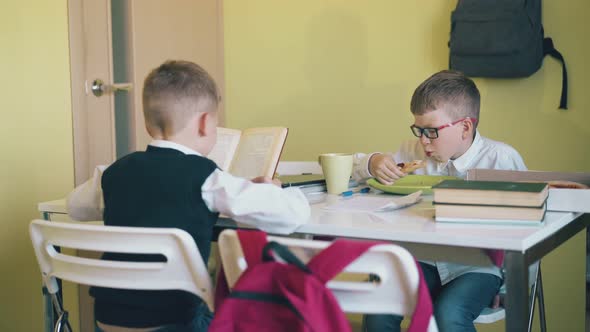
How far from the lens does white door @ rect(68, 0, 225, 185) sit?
2.71 meters

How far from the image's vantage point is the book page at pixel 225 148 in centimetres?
206

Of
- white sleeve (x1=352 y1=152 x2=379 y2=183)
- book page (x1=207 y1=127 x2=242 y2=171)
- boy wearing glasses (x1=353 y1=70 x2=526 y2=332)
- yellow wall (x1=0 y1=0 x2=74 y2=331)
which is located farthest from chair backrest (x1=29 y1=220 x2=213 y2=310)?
yellow wall (x1=0 y1=0 x2=74 y2=331)

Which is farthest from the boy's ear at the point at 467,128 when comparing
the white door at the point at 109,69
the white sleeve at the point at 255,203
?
the white door at the point at 109,69

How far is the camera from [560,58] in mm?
2658

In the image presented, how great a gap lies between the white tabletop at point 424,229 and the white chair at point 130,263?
270 mm

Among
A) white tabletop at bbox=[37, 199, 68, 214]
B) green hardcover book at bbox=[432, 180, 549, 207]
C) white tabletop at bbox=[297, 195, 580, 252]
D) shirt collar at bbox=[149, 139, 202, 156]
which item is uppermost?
shirt collar at bbox=[149, 139, 202, 156]

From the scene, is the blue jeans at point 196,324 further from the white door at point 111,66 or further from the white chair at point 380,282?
the white door at point 111,66

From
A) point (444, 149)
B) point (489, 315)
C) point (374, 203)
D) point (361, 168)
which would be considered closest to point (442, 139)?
point (444, 149)

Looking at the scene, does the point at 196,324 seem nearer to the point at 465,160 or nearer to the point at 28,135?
the point at 465,160

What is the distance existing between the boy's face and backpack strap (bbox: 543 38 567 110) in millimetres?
704

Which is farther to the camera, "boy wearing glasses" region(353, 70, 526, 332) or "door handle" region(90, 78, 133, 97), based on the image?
"door handle" region(90, 78, 133, 97)

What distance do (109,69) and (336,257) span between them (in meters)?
1.87

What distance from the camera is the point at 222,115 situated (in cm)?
347

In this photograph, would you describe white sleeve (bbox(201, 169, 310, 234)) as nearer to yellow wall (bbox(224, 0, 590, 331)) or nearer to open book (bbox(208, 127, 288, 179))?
open book (bbox(208, 127, 288, 179))
